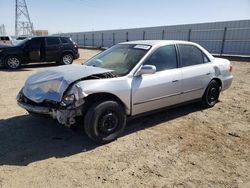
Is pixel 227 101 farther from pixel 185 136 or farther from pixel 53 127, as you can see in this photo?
pixel 53 127

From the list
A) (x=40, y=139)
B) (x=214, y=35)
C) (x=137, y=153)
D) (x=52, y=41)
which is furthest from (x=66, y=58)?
(x=214, y=35)

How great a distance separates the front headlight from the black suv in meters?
10.2

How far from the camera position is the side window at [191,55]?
540 cm

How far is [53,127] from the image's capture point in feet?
16.1

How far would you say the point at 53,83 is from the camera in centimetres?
417

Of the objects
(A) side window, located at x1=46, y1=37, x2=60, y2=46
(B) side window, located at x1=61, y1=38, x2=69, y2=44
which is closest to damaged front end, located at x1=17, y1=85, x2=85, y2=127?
(A) side window, located at x1=46, y1=37, x2=60, y2=46

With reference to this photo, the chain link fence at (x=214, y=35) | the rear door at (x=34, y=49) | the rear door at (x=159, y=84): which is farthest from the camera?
the chain link fence at (x=214, y=35)

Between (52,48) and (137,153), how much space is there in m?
11.0

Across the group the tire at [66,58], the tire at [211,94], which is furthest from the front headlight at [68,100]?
the tire at [66,58]

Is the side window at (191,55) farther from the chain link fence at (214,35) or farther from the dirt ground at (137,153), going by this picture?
the chain link fence at (214,35)

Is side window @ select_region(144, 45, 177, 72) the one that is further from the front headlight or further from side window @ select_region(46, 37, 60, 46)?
side window @ select_region(46, 37, 60, 46)

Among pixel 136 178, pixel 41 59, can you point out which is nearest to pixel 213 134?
pixel 136 178

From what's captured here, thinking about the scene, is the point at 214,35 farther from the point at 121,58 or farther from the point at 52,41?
the point at 121,58

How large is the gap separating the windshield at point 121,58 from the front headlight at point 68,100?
97 cm
